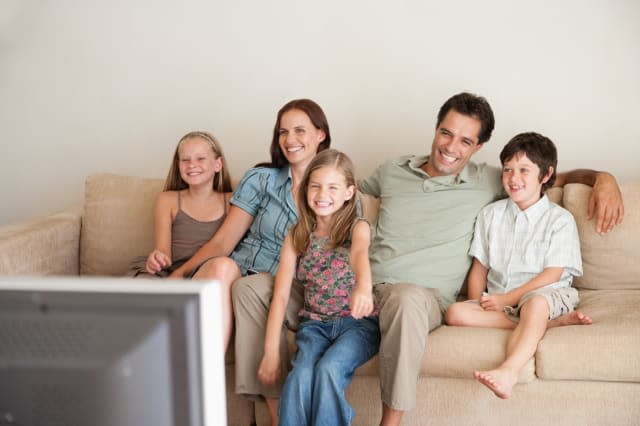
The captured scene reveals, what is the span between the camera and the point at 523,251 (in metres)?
2.20

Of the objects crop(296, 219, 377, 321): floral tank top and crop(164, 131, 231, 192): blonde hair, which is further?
crop(164, 131, 231, 192): blonde hair

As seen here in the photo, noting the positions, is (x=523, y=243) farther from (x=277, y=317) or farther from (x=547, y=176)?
(x=277, y=317)

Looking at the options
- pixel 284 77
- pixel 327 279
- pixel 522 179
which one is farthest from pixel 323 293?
pixel 284 77

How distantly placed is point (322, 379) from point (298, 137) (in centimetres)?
88

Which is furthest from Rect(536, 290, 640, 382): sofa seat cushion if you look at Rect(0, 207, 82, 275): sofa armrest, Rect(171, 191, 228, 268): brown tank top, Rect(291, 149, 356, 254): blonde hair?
Rect(0, 207, 82, 275): sofa armrest

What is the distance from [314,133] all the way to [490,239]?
70 cm

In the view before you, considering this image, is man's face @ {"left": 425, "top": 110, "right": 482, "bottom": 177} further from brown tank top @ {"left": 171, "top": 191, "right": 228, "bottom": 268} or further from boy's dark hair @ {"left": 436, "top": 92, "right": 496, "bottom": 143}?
brown tank top @ {"left": 171, "top": 191, "right": 228, "bottom": 268}

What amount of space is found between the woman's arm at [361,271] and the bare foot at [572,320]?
2.06 ft

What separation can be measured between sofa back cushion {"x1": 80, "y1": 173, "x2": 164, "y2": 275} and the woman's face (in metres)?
0.59

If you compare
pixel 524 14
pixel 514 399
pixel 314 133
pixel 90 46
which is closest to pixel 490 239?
pixel 514 399

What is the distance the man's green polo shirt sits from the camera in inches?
87.9

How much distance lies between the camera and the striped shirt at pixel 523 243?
7.11 ft

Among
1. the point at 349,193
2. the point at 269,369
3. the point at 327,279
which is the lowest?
the point at 269,369

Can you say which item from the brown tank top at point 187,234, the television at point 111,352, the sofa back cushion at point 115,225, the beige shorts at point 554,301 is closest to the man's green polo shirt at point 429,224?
the beige shorts at point 554,301
